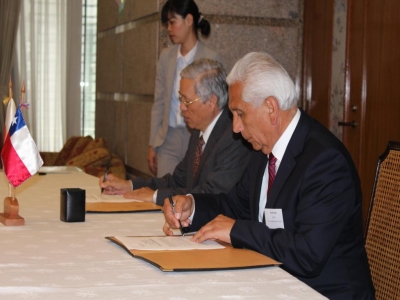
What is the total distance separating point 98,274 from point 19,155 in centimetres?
97

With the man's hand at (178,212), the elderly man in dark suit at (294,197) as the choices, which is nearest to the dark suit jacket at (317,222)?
the elderly man in dark suit at (294,197)

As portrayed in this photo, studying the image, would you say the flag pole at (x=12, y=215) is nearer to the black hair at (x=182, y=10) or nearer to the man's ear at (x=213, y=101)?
the man's ear at (x=213, y=101)

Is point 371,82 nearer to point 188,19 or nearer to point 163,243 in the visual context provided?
point 188,19

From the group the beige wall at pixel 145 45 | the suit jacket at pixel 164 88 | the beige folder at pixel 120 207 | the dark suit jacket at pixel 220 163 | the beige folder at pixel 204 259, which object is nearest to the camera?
the beige folder at pixel 204 259

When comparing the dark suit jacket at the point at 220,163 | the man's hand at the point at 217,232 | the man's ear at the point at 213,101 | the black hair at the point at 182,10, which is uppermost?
the black hair at the point at 182,10

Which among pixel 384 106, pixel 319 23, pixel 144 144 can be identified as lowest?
pixel 144 144

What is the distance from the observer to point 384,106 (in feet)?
15.7

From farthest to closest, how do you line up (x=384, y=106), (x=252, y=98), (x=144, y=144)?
(x=144, y=144) < (x=384, y=106) < (x=252, y=98)

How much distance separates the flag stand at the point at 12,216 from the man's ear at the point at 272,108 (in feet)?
3.30

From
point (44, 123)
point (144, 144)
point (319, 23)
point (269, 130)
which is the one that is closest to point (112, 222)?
point (269, 130)

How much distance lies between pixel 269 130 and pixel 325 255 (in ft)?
1.67

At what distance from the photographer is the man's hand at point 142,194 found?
3344mm

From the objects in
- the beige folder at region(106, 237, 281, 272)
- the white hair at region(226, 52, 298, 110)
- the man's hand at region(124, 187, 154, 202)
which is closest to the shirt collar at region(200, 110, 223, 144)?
the man's hand at region(124, 187, 154, 202)

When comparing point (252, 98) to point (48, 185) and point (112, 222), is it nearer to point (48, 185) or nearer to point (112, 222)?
point (112, 222)
